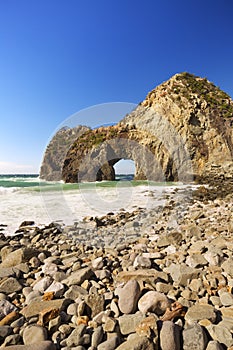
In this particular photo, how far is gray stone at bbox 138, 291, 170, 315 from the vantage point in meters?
2.25

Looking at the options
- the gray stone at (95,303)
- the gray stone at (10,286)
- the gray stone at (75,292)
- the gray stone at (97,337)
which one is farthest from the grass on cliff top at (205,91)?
the gray stone at (97,337)

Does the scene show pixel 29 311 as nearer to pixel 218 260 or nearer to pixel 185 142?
pixel 218 260

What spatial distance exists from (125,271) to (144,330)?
1.18m

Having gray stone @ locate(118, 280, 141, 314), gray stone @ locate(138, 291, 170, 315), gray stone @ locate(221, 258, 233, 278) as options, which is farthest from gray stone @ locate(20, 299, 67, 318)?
gray stone @ locate(221, 258, 233, 278)

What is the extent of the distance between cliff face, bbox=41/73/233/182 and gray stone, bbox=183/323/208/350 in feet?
80.7

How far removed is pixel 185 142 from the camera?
95.0 ft

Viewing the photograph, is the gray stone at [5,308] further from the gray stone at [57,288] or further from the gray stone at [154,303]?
the gray stone at [154,303]

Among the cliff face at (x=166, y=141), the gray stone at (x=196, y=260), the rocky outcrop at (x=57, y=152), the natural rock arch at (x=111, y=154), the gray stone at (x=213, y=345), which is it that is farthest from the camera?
the rocky outcrop at (x=57, y=152)

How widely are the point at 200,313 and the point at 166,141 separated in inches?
1209

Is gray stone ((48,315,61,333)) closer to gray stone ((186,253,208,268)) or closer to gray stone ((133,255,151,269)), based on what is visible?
gray stone ((133,255,151,269))

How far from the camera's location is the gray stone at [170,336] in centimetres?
179

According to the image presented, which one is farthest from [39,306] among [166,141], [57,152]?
[57,152]

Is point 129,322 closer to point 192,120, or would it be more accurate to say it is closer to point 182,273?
point 182,273

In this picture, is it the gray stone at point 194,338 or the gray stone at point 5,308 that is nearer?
the gray stone at point 194,338
